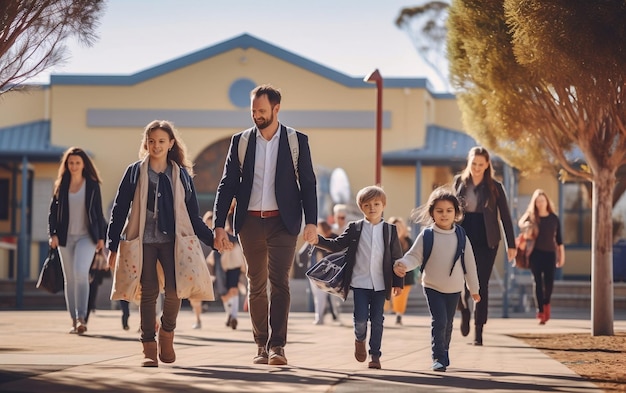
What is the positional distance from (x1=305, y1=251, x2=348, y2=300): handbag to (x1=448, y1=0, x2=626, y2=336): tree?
3568 mm

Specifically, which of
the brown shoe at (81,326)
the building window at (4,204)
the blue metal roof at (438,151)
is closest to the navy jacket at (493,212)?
the brown shoe at (81,326)

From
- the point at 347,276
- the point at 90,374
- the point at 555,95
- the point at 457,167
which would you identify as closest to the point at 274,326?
the point at 347,276

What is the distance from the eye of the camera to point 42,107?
36562mm

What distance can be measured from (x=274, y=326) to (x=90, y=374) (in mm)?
1523

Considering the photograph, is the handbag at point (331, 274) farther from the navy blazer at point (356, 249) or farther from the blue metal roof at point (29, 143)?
the blue metal roof at point (29, 143)

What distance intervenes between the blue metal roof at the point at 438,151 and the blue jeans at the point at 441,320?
2352cm

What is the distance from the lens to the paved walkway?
7992 millimetres

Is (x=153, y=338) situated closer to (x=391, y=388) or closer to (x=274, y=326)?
(x=274, y=326)

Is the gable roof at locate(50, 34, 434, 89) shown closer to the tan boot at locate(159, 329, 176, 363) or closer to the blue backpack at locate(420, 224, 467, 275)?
the blue backpack at locate(420, 224, 467, 275)

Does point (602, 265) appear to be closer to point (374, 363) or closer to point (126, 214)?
point (374, 363)

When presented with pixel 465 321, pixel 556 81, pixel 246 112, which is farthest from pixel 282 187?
pixel 246 112

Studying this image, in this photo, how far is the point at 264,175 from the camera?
31.3ft

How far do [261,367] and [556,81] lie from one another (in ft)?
17.1

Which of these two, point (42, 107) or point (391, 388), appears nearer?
point (391, 388)
